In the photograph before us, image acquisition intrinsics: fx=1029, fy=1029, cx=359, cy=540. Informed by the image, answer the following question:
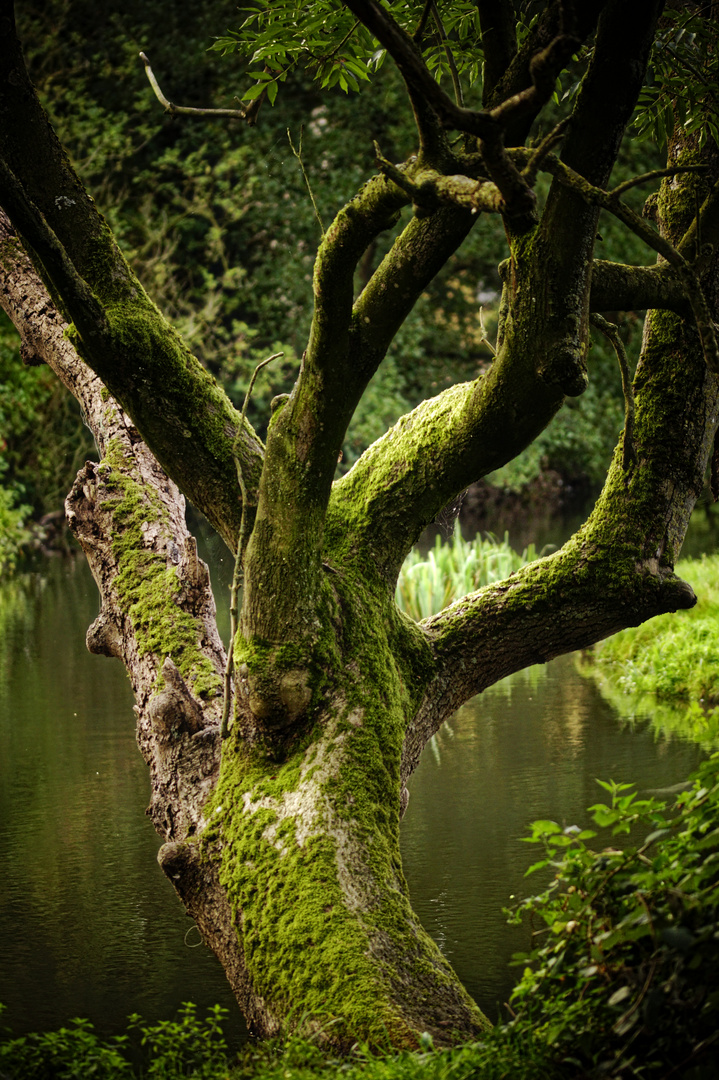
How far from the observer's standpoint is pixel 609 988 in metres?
1.92

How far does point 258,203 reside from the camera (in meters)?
16.0

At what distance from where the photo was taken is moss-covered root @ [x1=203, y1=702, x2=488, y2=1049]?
252 centimetres

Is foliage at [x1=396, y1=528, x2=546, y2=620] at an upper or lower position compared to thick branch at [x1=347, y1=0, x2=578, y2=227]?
lower

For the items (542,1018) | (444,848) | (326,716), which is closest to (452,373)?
(444,848)

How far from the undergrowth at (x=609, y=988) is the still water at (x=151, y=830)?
3.30 ft

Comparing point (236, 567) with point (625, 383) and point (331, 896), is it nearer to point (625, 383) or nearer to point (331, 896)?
point (331, 896)

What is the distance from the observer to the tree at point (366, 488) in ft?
8.46

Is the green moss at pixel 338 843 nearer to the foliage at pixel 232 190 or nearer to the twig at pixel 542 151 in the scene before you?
the twig at pixel 542 151

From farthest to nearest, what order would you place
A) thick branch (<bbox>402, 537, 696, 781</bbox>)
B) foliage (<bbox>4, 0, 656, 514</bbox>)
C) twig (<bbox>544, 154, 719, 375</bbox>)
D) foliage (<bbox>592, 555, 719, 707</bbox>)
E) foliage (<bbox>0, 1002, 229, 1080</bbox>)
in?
foliage (<bbox>4, 0, 656, 514</bbox>) → foliage (<bbox>592, 555, 719, 707</bbox>) → thick branch (<bbox>402, 537, 696, 781</bbox>) → twig (<bbox>544, 154, 719, 375</bbox>) → foliage (<bbox>0, 1002, 229, 1080</bbox>)

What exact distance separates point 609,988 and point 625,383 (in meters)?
1.92

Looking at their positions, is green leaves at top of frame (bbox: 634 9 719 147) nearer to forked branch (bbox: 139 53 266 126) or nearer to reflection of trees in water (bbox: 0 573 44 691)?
forked branch (bbox: 139 53 266 126)

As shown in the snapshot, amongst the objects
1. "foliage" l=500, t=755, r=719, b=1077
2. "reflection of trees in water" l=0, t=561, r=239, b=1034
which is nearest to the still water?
"reflection of trees in water" l=0, t=561, r=239, b=1034

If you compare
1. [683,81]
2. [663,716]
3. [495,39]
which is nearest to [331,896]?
[495,39]

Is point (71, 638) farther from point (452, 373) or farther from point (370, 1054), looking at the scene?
point (452, 373)
